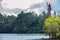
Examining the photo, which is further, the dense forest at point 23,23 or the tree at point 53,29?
the dense forest at point 23,23

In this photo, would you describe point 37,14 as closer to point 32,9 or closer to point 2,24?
point 32,9

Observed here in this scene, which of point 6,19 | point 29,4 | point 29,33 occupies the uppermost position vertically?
point 29,4

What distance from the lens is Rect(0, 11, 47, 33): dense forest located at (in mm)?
13895

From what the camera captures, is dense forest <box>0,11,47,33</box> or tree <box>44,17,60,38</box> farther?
dense forest <box>0,11,47,33</box>

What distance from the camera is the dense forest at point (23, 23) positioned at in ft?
45.6

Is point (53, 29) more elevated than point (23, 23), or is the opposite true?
point (23, 23)

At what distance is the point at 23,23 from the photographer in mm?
14156

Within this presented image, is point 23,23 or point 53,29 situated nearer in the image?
point 53,29

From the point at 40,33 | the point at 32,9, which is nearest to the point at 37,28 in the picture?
the point at 40,33

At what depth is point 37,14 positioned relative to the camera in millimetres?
14117

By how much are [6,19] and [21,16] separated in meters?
0.99

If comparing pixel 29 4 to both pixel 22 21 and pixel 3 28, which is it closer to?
pixel 22 21

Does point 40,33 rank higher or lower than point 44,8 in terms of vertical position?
lower

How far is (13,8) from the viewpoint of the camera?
14.2 m
